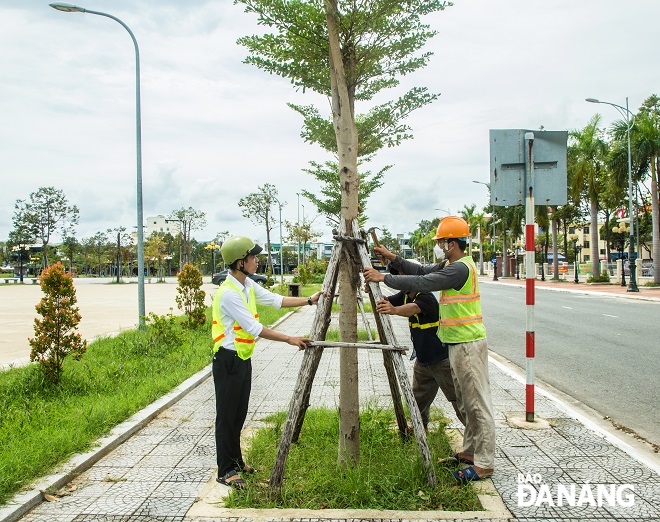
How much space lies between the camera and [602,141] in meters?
41.6

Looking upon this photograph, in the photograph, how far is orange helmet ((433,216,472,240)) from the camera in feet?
14.8

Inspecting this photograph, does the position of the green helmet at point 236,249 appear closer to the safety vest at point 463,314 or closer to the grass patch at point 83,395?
the safety vest at point 463,314

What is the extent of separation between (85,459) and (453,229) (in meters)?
3.40

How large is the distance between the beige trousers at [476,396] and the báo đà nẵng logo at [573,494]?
319mm

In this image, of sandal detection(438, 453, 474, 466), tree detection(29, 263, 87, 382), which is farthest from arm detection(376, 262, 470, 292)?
tree detection(29, 263, 87, 382)

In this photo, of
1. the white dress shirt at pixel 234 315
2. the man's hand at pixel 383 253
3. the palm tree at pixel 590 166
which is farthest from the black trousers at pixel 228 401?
the palm tree at pixel 590 166

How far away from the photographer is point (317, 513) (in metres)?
3.71

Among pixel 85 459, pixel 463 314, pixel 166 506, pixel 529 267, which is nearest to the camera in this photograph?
pixel 166 506

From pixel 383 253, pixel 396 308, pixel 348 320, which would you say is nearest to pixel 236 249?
pixel 348 320

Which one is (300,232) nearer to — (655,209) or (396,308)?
(655,209)

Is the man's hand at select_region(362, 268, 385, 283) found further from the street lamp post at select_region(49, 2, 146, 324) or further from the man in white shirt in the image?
the street lamp post at select_region(49, 2, 146, 324)

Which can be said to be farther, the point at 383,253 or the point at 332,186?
the point at 332,186

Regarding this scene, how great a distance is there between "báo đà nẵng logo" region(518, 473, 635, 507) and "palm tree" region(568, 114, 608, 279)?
129 ft

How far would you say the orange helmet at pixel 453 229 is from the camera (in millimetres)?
4508
